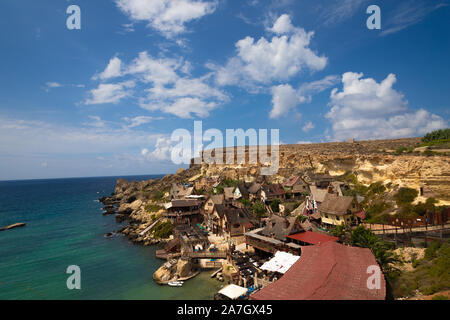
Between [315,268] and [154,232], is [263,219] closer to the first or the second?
[154,232]

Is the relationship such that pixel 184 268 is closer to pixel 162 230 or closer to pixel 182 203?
pixel 162 230

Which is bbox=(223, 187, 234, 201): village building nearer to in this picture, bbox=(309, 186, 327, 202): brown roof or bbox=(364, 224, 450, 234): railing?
bbox=(309, 186, 327, 202): brown roof

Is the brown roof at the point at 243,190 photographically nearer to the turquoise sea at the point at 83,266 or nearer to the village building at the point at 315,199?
the village building at the point at 315,199

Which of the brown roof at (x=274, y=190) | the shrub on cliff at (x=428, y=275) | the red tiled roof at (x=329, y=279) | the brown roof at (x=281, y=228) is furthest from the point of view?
the brown roof at (x=274, y=190)

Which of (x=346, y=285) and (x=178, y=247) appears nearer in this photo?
(x=346, y=285)

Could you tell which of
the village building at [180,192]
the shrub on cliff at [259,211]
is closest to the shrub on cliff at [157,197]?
the village building at [180,192]

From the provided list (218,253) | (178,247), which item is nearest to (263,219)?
(218,253)

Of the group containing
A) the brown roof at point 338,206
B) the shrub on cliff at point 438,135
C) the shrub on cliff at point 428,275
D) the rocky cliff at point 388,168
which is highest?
the shrub on cliff at point 438,135
